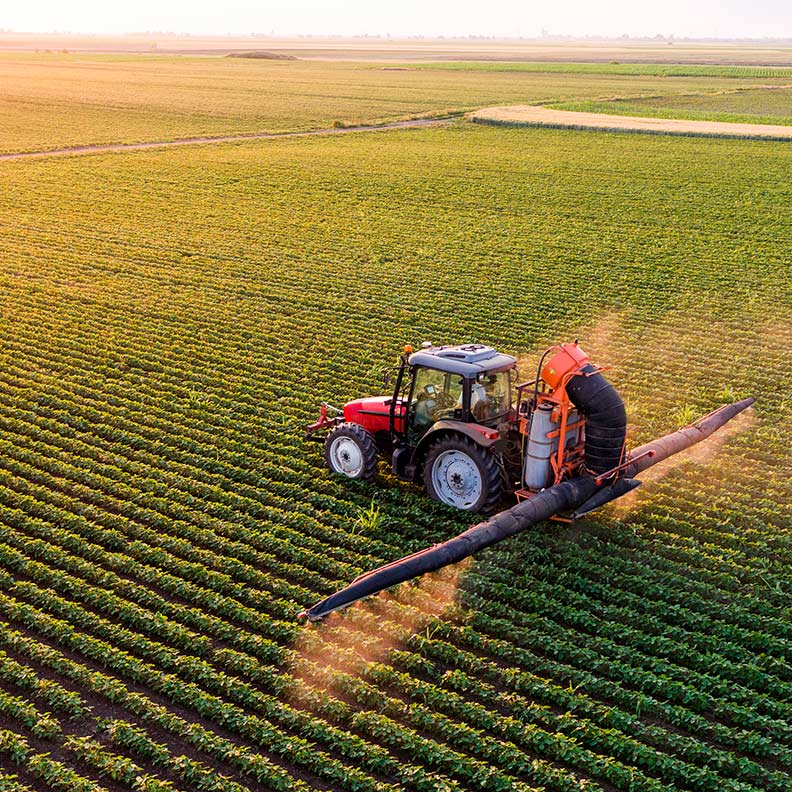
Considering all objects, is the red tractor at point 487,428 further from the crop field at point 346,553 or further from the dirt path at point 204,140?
the dirt path at point 204,140

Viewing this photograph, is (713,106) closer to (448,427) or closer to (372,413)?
(372,413)

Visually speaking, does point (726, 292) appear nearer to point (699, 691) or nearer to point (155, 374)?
point (155, 374)

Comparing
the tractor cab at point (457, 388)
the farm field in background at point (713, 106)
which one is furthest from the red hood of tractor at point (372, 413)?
the farm field in background at point (713, 106)

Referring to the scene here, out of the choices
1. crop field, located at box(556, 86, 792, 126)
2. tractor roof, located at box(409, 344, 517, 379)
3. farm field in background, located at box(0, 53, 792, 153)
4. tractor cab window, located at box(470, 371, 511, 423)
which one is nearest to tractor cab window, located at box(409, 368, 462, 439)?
tractor roof, located at box(409, 344, 517, 379)

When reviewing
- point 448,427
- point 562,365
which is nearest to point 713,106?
point 562,365

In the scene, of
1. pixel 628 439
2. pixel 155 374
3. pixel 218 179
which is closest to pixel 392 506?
pixel 628 439
